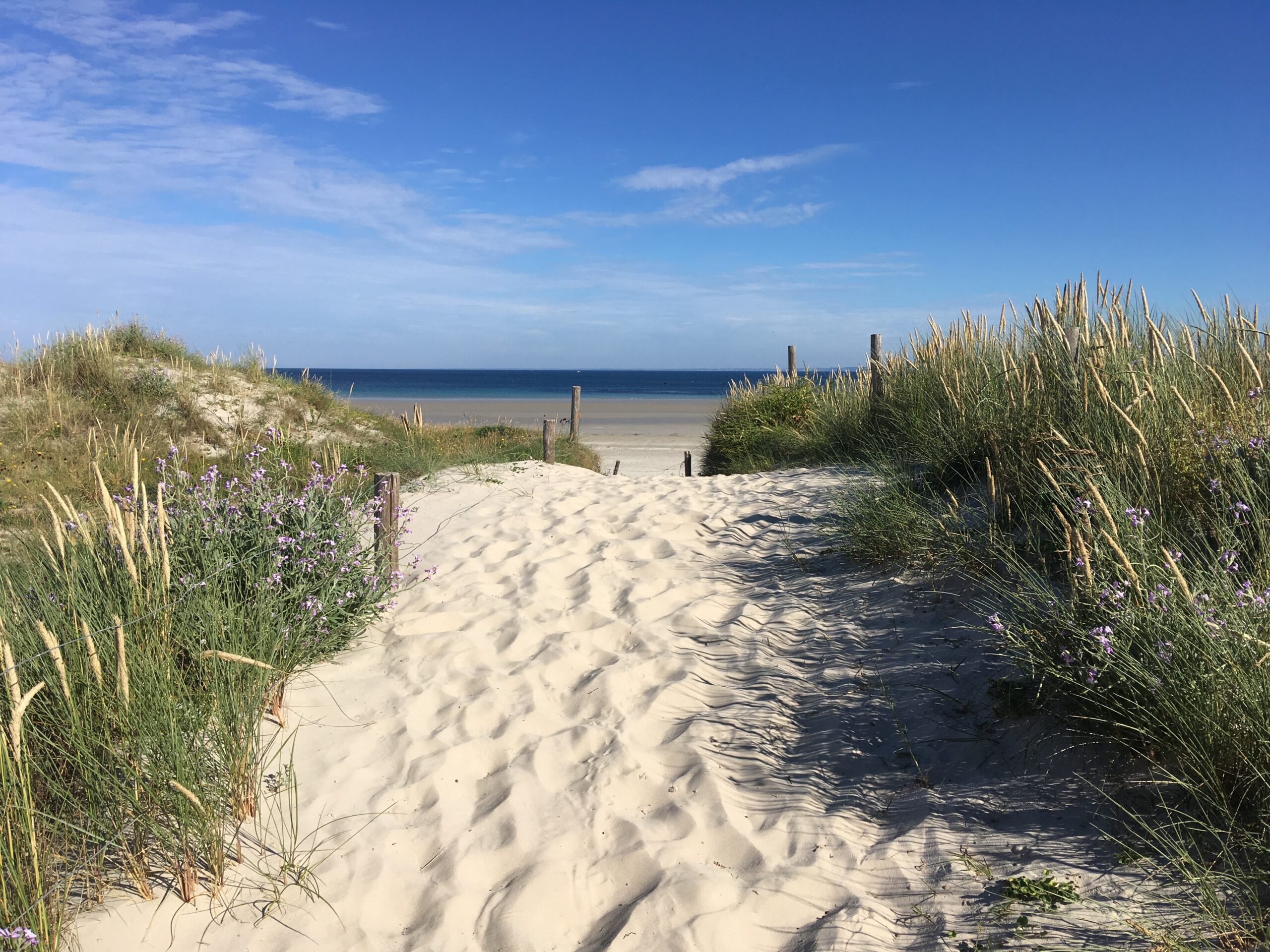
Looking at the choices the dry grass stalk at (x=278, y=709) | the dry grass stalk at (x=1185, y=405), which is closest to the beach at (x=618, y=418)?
the dry grass stalk at (x=278, y=709)

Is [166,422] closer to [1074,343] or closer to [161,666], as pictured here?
[161,666]

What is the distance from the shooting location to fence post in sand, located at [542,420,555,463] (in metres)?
10.6

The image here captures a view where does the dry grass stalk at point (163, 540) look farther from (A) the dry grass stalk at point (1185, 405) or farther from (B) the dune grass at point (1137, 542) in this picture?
(A) the dry grass stalk at point (1185, 405)

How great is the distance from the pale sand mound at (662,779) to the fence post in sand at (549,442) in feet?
17.7

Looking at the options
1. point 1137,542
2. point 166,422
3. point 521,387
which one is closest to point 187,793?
point 1137,542

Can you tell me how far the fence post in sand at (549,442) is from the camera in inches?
419

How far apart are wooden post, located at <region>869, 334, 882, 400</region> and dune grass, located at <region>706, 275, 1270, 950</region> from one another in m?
2.31

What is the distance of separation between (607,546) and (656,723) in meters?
2.66

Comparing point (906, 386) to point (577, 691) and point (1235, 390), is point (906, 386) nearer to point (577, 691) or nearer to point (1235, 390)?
point (1235, 390)

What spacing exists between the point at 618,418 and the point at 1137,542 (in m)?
32.2

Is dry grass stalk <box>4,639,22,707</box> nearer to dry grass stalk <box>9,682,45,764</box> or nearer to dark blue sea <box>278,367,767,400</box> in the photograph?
dry grass stalk <box>9,682,45,764</box>

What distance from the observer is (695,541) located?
249 inches

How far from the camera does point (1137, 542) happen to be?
2.83m

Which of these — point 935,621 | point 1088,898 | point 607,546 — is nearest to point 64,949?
point 1088,898
